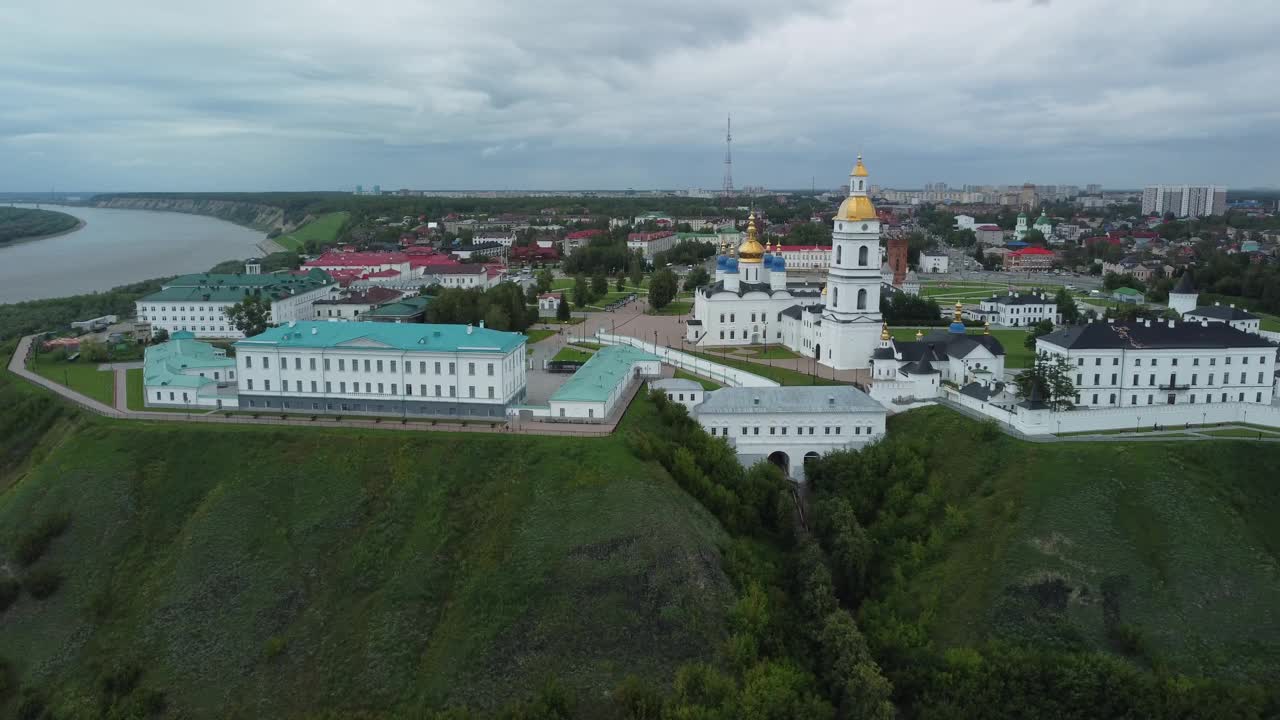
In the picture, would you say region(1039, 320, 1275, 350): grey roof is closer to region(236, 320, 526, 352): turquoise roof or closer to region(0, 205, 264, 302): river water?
region(236, 320, 526, 352): turquoise roof

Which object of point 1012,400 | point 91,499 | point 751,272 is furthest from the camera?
point 751,272

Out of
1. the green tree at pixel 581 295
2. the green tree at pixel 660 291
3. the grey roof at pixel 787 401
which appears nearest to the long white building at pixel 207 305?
the green tree at pixel 581 295

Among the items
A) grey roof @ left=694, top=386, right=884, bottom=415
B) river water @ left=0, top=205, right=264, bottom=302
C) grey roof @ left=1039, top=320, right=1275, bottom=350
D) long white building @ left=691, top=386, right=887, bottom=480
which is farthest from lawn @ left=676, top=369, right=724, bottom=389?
river water @ left=0, top=205, right=264, bottom=302

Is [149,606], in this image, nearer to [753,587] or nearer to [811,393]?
Result: [753,587]

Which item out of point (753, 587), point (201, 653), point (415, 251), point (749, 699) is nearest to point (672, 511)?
point (753, 587)

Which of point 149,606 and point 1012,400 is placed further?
point 1012,400

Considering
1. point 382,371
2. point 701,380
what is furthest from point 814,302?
point 382,371

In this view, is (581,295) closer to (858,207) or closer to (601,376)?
(858,207)
